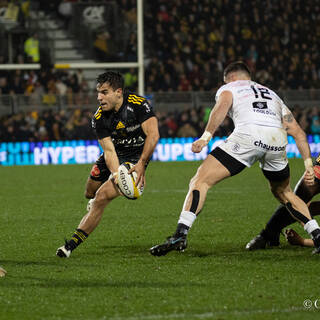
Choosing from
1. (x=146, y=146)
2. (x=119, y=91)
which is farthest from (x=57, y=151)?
(x=146, y=146)

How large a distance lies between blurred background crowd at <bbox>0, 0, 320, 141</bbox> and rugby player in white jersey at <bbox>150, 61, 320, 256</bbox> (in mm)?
14436

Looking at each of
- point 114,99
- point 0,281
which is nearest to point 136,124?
point 114,99

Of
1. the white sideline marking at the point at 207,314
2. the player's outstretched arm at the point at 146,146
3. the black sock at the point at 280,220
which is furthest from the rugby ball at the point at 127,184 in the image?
the white sideline marking at the point at 207,314

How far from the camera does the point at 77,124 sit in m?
21.5

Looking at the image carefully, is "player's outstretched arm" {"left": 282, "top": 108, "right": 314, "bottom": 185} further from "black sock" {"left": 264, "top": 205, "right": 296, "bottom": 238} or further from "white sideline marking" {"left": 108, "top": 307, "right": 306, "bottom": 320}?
"white sideline marking" {"left": 108, "top": 307, "right": 306, "bottom": 320}

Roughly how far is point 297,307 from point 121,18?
16988mm

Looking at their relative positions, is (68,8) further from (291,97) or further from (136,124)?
(136,124)

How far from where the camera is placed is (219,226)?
9453 mm

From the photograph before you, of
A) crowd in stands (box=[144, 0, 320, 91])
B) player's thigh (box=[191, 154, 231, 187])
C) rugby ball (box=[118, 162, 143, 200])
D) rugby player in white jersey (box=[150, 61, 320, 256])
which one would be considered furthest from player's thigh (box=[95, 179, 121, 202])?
crowd in stands (box=[144, 0, 320, 91])

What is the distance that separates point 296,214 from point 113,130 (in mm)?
1949

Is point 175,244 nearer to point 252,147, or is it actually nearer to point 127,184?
point 127,184

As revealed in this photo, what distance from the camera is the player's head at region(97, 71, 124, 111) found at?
23.8ft

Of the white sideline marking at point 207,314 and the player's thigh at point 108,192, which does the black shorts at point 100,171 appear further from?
the white sideline marking at point 207,314

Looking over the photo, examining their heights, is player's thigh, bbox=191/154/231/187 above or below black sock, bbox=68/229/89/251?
above
